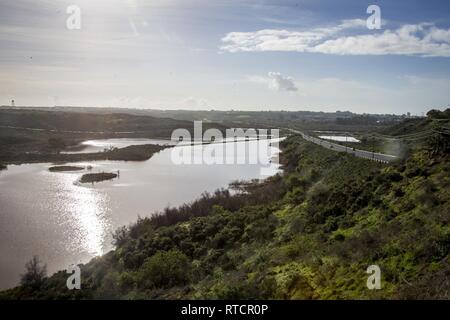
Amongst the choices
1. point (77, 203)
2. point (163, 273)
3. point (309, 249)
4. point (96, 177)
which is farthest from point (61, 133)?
point (309, 249)

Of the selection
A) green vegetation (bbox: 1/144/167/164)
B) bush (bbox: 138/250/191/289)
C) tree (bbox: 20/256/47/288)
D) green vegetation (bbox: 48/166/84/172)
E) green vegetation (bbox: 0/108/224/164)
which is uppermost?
green vegetation (bbox: 0/108/224/164)

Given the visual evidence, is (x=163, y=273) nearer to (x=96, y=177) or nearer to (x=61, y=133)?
(x=96, y=177)

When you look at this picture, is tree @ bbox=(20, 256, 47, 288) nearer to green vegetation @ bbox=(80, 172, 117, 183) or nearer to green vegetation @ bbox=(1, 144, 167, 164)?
green vegetation @ bbox=(80, 172, 117, 183)

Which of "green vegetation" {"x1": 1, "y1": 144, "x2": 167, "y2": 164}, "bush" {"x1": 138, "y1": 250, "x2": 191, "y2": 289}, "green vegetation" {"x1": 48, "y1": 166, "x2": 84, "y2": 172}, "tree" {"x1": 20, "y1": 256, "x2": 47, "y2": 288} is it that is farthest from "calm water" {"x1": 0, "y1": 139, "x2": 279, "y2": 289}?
"bush" {"x1": 138, "y1": 250, "x2": 191, "y2": 289}

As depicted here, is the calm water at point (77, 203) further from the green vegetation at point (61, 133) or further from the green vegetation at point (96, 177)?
the green vegetation at point (61, 133)

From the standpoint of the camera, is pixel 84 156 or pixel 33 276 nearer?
pixel 33 276
